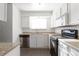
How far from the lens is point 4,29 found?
13.4ft

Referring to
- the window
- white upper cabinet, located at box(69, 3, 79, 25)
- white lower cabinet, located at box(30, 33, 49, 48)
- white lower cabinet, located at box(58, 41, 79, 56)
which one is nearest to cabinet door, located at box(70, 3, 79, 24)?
white upper cabinet, located at box(69, 3, 79, 25)

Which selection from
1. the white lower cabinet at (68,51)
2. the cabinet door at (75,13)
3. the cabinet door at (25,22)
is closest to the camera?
the white lower cabinet at (68,51)

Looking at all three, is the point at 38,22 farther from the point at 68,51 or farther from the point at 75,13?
the point at 68,51

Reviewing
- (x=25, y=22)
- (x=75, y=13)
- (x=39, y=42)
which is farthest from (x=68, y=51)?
(x=25, y=22)

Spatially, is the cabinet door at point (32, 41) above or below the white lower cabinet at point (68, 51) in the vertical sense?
below

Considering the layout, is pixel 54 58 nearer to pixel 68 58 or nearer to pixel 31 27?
pixel 68 58

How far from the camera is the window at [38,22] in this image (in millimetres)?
6309

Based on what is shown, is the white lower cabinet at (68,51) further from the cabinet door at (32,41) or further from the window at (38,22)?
the window at (38,22)

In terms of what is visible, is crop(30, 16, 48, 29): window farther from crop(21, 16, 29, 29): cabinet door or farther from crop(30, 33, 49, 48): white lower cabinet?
crop(30, 33, 49, 48): white lower cabinet

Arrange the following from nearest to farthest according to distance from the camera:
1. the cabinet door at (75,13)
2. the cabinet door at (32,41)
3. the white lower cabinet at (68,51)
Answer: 1. the white lower cabinet at (68,51)
2. the cabinet door at (75,13)
3. the cabinet door at (32,41)

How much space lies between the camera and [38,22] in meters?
6.41

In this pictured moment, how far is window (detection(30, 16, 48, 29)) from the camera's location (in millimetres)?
6309

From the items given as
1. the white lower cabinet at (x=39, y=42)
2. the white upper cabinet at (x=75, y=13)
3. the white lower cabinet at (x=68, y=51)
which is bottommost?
the white lower cabinet at (x=39, y=42)

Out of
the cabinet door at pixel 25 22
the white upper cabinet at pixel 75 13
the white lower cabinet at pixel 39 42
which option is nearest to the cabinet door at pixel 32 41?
the white lower cabinet at pixel 39 42
